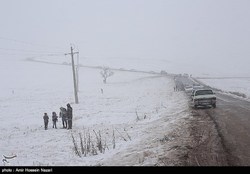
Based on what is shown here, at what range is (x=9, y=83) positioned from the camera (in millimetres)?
88688

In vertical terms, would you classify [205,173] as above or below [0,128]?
above

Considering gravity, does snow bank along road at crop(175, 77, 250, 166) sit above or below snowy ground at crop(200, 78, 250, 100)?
above

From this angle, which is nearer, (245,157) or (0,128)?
(245,157)

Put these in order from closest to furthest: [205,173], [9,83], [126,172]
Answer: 1. [205,173]
2. [126,172]
3. [9,83]

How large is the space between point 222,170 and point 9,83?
84.0 metres

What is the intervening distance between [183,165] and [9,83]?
82.9 meters

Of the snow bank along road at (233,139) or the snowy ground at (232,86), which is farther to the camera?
the snowy ground at (232,86)

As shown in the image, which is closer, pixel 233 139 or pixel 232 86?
pixel 233 139

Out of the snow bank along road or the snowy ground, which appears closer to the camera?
the snow bank along road

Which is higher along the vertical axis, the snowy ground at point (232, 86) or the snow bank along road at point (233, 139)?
the snow bank along road at point (233, 139)

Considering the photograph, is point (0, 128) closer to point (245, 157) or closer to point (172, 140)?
point (172, 140)

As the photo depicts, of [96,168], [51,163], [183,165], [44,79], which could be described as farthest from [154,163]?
[44,79]

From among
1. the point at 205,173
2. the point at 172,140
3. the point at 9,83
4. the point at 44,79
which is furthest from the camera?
the point at 44,79

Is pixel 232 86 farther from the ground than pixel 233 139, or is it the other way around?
pixel 233 139
